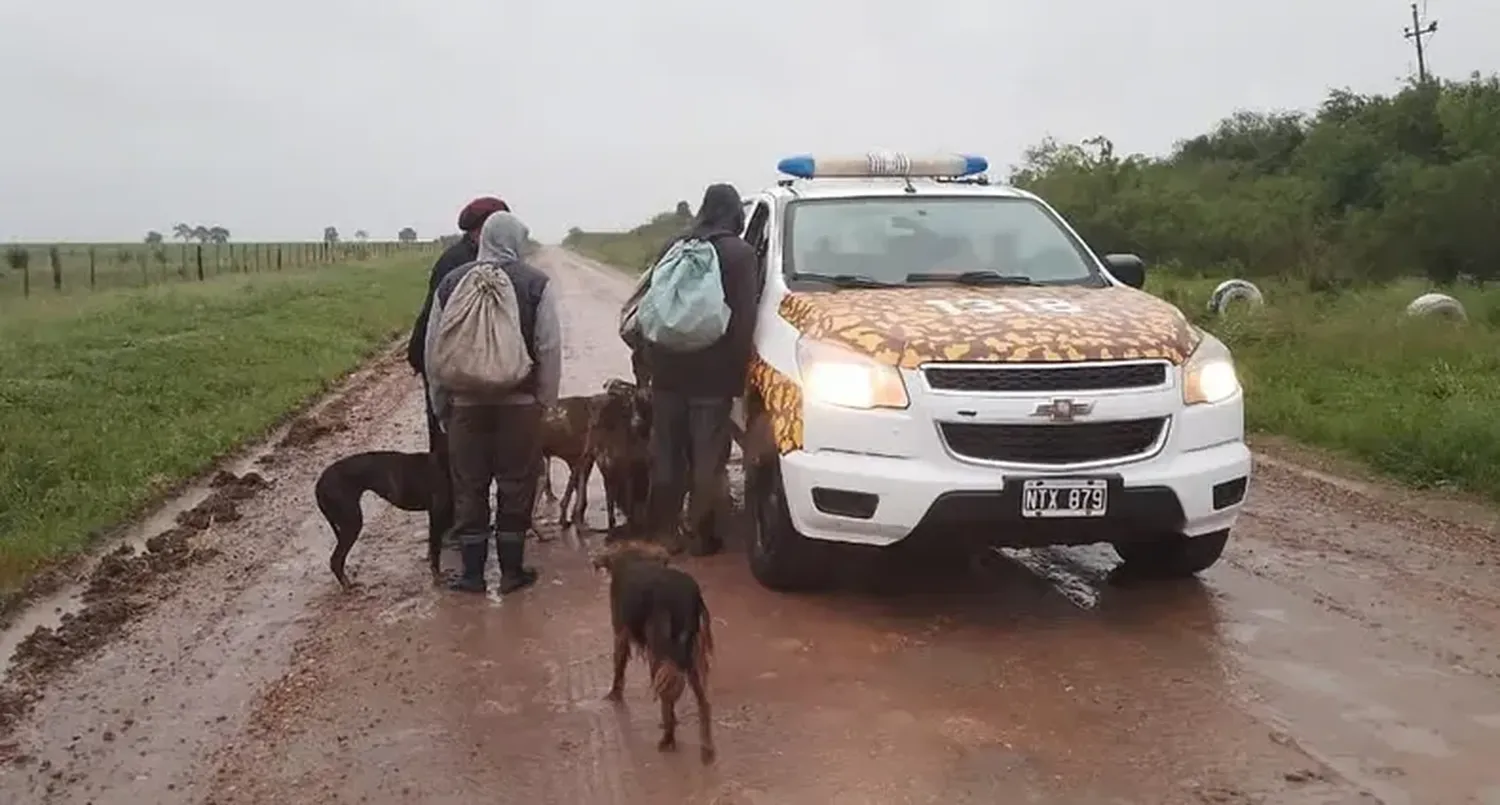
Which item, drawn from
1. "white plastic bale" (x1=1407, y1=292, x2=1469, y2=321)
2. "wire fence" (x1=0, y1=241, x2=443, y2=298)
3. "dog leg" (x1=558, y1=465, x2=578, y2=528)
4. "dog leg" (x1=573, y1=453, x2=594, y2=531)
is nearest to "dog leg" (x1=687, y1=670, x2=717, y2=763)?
"dog leg" (x1=573, y1=453, x2=594, y2=531)

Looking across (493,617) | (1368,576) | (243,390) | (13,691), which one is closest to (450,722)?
(493,617)

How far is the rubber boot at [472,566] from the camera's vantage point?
734 centimetres

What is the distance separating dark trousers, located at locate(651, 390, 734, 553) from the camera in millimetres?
7512

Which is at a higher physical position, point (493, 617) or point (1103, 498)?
point (1103, 498)

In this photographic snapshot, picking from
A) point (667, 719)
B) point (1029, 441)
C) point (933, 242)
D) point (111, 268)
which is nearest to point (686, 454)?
point (933, 242)

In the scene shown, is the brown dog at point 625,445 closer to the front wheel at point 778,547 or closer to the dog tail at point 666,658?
the front wheel at point 778,547

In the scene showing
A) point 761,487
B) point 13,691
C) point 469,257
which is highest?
point 469,257

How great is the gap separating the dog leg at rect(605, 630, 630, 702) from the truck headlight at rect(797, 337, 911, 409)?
59.3 inches

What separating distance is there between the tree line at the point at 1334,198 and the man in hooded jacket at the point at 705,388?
73.6 ft

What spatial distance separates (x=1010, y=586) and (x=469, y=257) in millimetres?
3477

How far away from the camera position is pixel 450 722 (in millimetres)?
5344

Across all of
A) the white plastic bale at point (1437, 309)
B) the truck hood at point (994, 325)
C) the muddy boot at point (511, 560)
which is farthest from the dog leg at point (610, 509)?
the white plastic bale at point (1437, 309)

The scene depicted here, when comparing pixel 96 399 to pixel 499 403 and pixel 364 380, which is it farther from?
pixel 499 403

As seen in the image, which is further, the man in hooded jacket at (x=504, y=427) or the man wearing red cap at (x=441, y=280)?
the man wearing red cap at (x=441, y=280)
